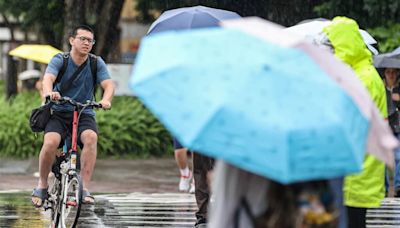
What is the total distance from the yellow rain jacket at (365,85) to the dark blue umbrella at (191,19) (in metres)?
3.61

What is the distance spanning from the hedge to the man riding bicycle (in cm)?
840

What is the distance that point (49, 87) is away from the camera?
896 centimetres

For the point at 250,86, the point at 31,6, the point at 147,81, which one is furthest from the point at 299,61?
the point at 31,6

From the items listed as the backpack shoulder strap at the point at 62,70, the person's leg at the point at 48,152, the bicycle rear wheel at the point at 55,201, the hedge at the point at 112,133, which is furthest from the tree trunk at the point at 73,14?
the person's leg at the point at 48,152

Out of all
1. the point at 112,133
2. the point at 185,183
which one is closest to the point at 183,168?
the point at 185,183

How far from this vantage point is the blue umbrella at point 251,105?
13.0 feet

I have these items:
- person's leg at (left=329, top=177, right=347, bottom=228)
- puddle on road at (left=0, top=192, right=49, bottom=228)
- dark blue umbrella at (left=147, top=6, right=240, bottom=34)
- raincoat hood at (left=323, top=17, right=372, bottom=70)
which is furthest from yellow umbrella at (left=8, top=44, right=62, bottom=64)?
person's leg at (left=329, top=177, right=347, bottom=228)

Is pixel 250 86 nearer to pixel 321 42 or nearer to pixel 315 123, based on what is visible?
pixel 315 123

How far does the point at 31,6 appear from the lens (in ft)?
72.7

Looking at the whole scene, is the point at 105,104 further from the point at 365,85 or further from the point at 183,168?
the point at 183,168

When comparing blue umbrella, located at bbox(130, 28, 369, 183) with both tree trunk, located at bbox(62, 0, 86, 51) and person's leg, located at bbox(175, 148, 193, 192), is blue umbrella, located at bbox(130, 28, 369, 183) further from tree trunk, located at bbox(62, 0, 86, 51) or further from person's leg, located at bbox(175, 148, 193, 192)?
tree trunk, located at bbox(62, 0, 86, 51)

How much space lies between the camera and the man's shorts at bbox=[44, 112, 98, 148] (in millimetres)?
9164

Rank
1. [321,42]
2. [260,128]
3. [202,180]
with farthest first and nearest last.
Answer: [202,180] < [321,42] < [260,128]

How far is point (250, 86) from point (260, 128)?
19cm
